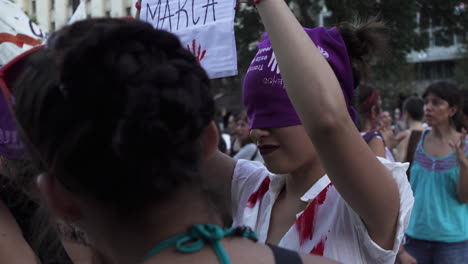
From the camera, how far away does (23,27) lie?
212 centimetres

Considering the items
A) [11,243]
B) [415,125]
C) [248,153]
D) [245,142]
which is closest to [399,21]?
[415,125]

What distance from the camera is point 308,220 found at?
1.67 meters

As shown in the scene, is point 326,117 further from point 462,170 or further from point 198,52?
point 462,170

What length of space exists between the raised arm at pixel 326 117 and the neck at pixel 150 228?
1.55ft

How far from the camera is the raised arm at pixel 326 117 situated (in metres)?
1.34

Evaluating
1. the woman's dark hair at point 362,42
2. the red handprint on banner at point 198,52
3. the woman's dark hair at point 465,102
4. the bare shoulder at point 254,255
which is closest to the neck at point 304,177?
the woman's dark hair at point 362,42

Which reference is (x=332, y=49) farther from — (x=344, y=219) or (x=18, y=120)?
(x=18, y=120)

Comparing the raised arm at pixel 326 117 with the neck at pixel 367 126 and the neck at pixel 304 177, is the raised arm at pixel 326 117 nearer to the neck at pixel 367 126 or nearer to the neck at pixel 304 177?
the neck at pixel 304 177

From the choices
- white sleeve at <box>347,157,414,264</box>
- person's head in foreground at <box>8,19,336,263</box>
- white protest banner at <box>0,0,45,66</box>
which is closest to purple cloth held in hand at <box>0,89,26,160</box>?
white protest banner at <box>0,0,45,66</box>

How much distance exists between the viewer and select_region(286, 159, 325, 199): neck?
71.7 inches

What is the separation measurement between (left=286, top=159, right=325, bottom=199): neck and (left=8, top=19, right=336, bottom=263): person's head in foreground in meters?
0.82

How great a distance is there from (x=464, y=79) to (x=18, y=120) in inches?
1444

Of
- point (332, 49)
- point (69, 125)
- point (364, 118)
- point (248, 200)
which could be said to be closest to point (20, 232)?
point (248, 200)

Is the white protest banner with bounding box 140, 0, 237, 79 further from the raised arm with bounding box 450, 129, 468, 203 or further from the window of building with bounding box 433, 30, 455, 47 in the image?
the window of building with bounding box 433, 30, 455, 47
